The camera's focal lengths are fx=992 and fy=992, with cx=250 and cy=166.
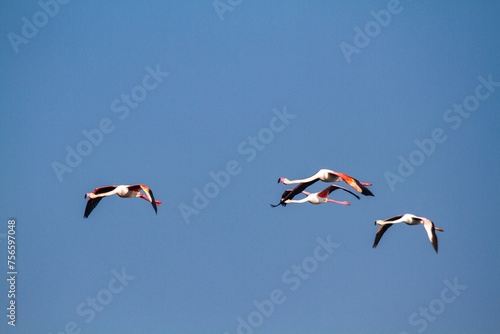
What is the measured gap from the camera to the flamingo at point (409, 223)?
24.6m

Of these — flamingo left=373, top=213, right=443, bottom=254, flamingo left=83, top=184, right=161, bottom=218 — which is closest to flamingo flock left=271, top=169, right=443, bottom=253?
flamingo left=373, top=213, right=443, bottom=254

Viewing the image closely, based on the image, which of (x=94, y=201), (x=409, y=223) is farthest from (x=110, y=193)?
A: (x=409, y=223)

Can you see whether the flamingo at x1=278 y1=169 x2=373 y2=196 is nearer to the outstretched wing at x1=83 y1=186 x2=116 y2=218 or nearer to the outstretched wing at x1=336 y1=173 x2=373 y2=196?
the outstretched wing at x1=336 y1=173 x2=373 y2=196

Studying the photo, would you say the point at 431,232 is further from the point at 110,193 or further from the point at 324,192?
the point at 110,193

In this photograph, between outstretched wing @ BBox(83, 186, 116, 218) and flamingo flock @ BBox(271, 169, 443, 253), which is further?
outstretched wing @ BBox(83, 186, 116, 218)

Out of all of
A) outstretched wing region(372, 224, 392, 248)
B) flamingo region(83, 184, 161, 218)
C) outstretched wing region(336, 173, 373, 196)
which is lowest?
outstretched wing region(372, 224, 392, 248)

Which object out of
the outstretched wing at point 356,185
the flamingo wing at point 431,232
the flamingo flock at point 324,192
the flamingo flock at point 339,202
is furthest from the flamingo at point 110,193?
the flamingo wing at point 431,232

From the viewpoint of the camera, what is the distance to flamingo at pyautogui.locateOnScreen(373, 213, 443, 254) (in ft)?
80.7

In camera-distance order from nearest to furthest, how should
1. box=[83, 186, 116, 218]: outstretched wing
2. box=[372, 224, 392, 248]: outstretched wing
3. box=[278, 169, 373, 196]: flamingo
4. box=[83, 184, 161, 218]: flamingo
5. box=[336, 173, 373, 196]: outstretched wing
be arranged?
box=[336, 173, 373, 196]: outstretched wing, box=[278, 169, 373, 196]: flamingo, box=[83, 184, 161, 218]: flamingo, box=[83, 186, 116, 218]: outstretched wing, box=[372, 224, 392, 248]: outstretched wing

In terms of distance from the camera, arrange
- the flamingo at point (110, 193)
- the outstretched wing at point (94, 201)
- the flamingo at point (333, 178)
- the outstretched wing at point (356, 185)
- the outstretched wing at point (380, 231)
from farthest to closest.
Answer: the outstretched wing at point (380, 231)
the outstretched wing at point (94, 201)
the flamingo at point (110, 193)
the flamingo at point (333, 178)
the outstretched wing at point (356, 185)

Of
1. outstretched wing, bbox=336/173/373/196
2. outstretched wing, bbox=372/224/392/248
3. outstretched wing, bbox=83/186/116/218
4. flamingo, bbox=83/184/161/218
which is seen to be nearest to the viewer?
outstretched wing, bbox=336/173/373/196

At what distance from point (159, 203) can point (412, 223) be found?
21.8 feet

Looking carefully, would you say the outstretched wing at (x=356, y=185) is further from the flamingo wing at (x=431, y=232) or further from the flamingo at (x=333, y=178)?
the flamingo wing at (x=431, y=232)

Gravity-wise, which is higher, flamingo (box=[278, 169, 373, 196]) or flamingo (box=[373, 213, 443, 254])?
flamingo (box=[278, 169, 373, 196])
